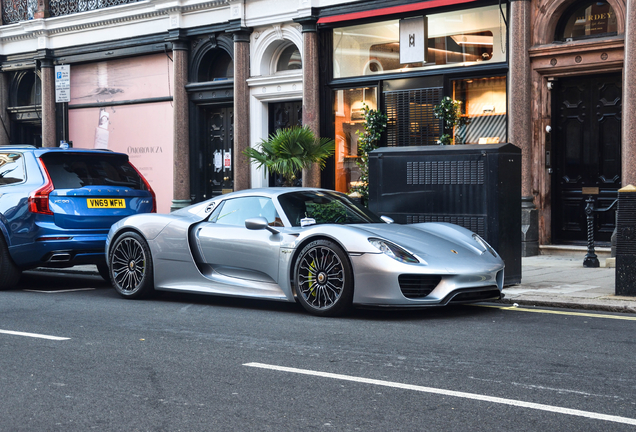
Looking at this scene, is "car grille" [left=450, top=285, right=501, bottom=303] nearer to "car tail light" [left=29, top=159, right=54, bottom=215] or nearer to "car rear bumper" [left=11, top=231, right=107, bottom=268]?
"car rear bumper" [left=11, top=231, right=107, bottom=268]

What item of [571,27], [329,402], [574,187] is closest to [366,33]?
[571,27]

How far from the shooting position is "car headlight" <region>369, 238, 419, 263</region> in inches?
286

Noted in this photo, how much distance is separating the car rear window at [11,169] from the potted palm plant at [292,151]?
20.0ft

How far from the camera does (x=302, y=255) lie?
7648mm

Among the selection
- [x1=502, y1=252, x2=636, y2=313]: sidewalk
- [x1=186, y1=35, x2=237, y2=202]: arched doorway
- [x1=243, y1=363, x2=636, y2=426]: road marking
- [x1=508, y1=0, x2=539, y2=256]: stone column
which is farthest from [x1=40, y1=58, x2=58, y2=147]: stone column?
[x1=243, y1=363, x2=636, y2=426]: road marking

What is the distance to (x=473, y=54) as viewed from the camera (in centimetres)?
1476

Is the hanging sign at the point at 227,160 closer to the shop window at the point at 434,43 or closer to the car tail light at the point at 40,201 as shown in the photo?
the shop window at the point at 434,43

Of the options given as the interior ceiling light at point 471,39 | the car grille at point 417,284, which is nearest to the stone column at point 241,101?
the interior ceiling light at point 471,39

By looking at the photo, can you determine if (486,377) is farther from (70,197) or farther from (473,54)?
→ (473,54)

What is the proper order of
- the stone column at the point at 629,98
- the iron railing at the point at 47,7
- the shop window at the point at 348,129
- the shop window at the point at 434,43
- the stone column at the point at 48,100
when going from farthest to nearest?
the stone column at the point at 48,100, the iron railing at the point at 47,7, the shop window at the point at 348,129, the shop window at the point at 434,43, the stone column at the point at 629,98

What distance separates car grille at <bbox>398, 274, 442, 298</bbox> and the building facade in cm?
665

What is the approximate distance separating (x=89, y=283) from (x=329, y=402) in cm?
728

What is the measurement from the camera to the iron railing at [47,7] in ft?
69.3

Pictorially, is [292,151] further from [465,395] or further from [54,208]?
[465,395]
